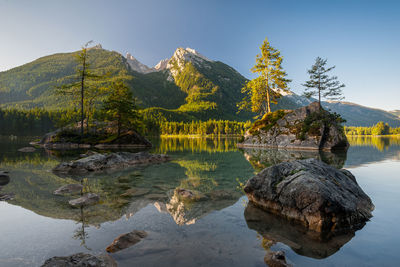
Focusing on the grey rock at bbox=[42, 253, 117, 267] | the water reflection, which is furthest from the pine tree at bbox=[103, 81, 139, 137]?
the grey rock at bbox=[42, 253, 117, 267]

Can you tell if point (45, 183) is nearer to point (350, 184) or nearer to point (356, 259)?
point (356, 259)

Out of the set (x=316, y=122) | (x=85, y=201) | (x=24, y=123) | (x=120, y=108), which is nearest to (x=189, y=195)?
(x=85, y=201)

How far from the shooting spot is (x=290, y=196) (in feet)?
23.2

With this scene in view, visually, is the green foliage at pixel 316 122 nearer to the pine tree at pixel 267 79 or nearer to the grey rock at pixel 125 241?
the pine tree at pixel 267 79

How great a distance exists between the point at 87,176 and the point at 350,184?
48.9 feet

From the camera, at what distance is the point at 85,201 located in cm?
831

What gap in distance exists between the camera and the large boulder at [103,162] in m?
14.9

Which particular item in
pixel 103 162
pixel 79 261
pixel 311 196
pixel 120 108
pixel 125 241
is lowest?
pixel 125 241

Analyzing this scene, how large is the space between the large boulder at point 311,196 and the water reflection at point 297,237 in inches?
13.2

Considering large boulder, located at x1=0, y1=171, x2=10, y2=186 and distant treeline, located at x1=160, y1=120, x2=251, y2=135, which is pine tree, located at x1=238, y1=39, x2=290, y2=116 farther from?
distant treeline, located at x1=160, y1=120, x2=251, y2=135

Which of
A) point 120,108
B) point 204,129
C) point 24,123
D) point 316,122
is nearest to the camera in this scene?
point 316,122

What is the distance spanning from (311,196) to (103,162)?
15502 millimetres

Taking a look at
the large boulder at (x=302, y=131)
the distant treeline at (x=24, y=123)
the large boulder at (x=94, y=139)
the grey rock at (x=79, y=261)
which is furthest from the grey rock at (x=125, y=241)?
the distant treeline at (x=24, y=123)

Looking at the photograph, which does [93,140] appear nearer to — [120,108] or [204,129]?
[120,108]
